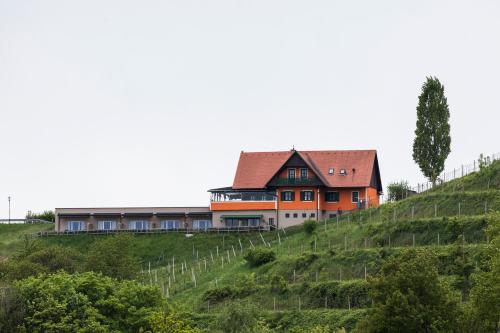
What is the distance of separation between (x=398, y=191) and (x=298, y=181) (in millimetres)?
11134

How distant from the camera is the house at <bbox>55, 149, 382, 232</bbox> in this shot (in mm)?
118812

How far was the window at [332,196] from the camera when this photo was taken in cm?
11931

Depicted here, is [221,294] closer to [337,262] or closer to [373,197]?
[337,262]

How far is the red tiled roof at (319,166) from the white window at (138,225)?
11.1 m

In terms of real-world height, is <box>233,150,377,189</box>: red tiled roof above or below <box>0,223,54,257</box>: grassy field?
above

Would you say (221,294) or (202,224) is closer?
(221,294)

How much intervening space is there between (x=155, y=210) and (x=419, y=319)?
6879cm

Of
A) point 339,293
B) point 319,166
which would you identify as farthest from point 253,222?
point 339,293

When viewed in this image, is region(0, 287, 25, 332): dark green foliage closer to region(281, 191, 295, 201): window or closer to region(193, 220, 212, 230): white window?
region(193, 220, 212, 230): white window

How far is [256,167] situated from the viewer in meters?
126

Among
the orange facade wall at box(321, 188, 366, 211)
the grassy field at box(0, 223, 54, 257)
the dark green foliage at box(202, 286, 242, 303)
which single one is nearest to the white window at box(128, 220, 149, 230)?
the grassy field at box(0, 223, 54, 257)

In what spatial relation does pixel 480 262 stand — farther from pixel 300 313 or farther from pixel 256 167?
pixel 256 167

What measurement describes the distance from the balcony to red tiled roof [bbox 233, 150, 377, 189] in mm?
796

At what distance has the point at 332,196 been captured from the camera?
119562 mm
